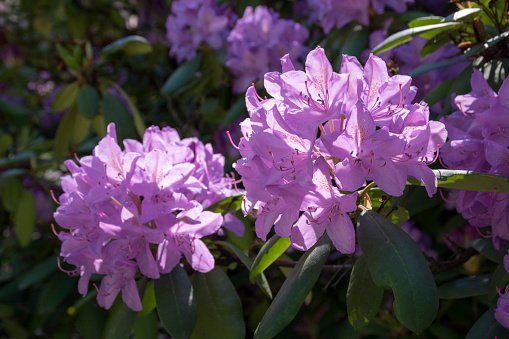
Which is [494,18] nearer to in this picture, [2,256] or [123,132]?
[123,132]

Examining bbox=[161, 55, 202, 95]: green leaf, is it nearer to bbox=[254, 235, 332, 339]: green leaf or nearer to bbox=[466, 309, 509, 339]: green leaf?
bbox=[254, 235, 332, 339]: green leaf

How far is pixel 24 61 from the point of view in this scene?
347 cm

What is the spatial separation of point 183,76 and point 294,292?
4.13 ft

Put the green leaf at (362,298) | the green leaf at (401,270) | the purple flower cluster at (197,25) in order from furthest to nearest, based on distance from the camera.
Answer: the purple flower cluster at (197,25) → the green leaf at (362,298) → the green leaf at (401,270)

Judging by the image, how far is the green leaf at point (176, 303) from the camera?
894 millimetres

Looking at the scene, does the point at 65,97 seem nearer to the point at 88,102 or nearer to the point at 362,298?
the point at 88,102

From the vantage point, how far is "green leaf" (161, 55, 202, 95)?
1859mm

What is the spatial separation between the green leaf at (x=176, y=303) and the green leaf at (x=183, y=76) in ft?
3.21

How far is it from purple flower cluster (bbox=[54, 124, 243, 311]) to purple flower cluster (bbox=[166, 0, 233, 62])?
103 cm

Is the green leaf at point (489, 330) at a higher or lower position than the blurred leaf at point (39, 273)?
higher

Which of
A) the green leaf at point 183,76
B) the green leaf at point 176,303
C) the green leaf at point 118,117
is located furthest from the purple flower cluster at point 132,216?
the green leaf at point 183,76

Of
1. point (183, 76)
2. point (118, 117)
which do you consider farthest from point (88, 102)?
point (183, 76)

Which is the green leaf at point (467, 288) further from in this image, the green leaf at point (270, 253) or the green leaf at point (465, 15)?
the green leaf at point (465, 15)

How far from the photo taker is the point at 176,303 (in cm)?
93
